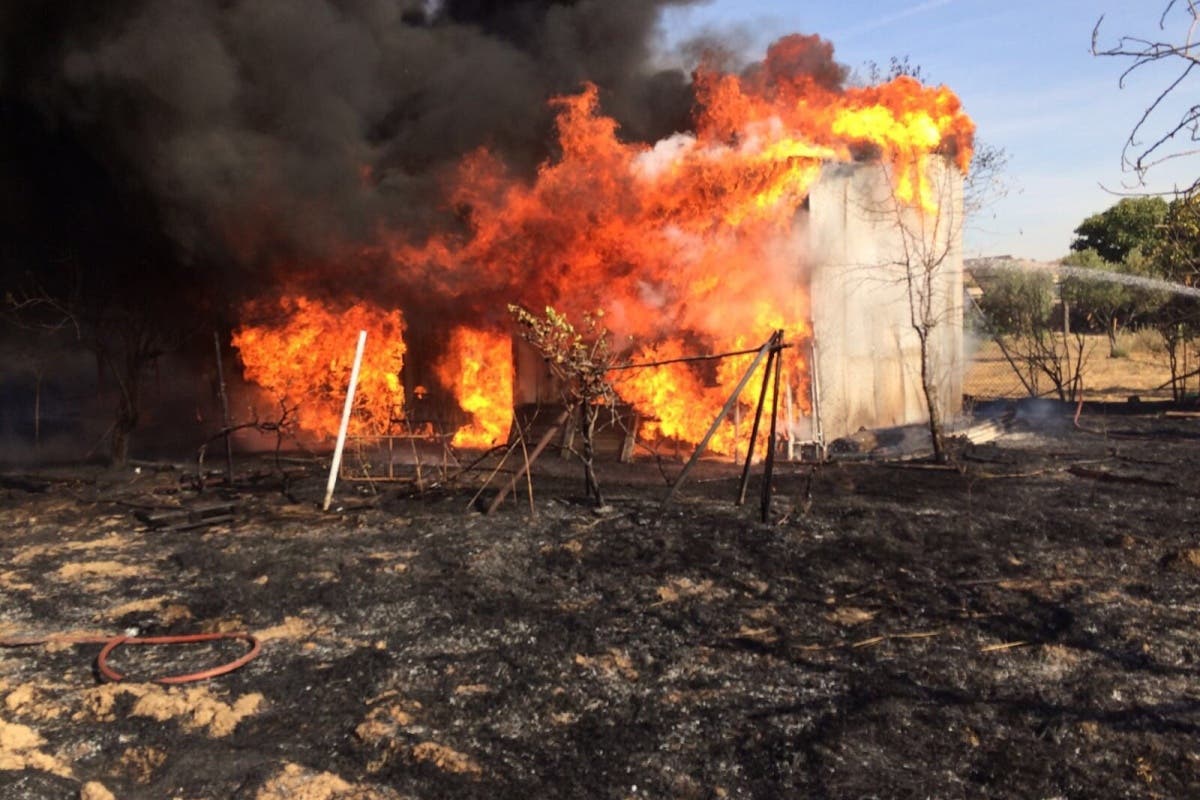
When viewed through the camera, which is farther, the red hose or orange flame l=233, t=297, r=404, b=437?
orange flame l=233, t=297, r=404, b=437

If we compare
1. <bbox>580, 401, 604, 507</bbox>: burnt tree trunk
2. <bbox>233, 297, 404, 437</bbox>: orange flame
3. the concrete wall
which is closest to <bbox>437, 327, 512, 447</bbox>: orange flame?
<bbox>233, 297, 404, 437</bbox>: orange flame

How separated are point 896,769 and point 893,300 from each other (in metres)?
11.8

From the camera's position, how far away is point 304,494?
11094mm

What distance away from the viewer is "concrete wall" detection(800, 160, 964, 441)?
1345 centimetres

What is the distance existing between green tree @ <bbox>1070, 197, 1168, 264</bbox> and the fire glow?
18.8 metres

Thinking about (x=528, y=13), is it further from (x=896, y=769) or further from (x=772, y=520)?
(x=896, y=769)

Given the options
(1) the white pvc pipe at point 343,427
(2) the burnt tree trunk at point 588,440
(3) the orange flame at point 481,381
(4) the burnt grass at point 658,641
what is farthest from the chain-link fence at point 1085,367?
(1) the white pvc pipe at point 343,427

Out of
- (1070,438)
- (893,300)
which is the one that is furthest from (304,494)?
(1070,438)

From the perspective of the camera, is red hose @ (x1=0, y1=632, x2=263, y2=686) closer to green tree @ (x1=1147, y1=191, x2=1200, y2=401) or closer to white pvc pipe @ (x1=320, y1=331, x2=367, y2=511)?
white pvc pipe @ (x1=320, y1=331, x2=367, y2=511)

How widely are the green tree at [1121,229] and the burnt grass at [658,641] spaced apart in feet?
78.5

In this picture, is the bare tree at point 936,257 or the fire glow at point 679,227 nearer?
the fire glow at point 679,227

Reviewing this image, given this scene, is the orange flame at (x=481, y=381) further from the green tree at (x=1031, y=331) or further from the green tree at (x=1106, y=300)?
the green tree at (x=1106, y=300)

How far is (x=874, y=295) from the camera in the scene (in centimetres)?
1459

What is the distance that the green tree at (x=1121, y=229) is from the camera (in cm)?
2962
